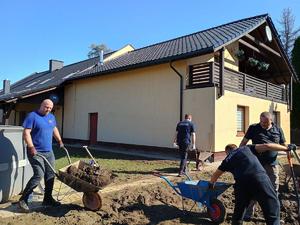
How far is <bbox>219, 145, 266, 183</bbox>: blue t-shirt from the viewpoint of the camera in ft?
13.0

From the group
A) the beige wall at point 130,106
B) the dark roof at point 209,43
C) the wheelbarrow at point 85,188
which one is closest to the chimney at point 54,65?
the beige wall at point 130,106

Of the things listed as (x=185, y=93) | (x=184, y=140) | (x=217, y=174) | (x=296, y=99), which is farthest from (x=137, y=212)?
(x=296, y=99)

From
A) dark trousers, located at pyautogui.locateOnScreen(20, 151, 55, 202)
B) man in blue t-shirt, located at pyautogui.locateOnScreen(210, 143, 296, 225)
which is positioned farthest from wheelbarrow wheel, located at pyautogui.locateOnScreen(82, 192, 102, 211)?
man in blue t-shirt, located at pyautogui.locateOnScreen(210, 143, 296, 225)

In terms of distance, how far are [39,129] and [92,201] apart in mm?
1546

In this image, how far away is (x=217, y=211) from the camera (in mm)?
4848

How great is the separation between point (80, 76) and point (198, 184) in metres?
15.0

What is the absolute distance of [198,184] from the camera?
504cm

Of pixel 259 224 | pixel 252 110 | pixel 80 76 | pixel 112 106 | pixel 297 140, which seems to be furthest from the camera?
pixel 297 140

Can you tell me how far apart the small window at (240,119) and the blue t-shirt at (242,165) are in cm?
1087

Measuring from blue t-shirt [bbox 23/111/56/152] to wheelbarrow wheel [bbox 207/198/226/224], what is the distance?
9.77 ft

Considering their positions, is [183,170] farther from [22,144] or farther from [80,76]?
[80,76]

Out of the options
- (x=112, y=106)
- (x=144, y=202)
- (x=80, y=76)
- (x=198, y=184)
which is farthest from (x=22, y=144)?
(x=80, y=76)

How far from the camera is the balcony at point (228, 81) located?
42.1 feet

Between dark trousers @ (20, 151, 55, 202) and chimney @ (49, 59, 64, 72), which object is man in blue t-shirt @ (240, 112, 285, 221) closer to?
dark trousers @ (20, 151, 55, 202)
